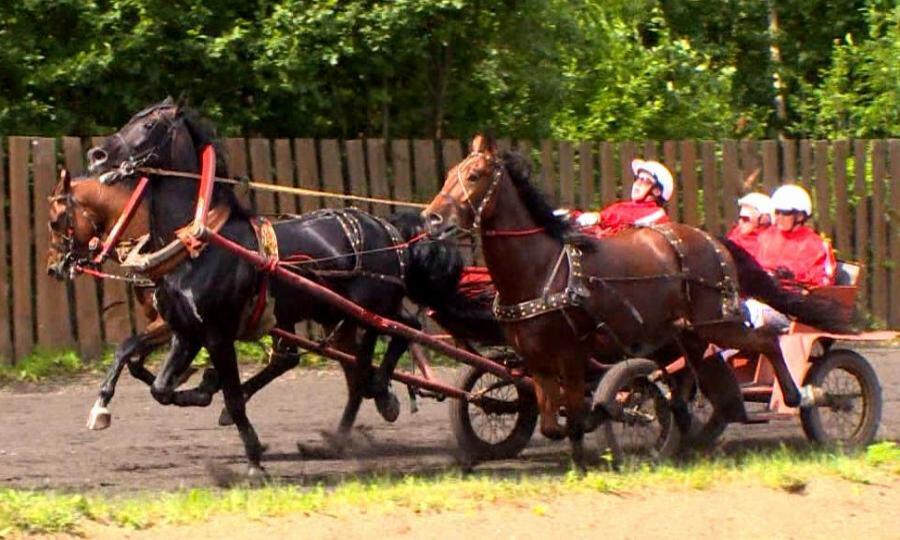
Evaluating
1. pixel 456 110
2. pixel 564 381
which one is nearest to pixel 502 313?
pixel 564 381

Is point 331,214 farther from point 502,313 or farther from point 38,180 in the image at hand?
point 38,180

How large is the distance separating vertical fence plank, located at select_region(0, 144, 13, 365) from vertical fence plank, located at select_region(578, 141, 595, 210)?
206 inches

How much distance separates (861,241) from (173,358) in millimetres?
9053

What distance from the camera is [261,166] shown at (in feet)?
49.9

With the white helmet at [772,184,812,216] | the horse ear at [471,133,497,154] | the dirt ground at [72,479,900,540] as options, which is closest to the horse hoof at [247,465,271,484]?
the dirt ground at [72,479,900,540]

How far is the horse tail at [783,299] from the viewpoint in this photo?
1103 cm

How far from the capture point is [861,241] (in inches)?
683

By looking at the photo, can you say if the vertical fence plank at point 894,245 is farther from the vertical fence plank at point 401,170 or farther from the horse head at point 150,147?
the horse head at point 150,147

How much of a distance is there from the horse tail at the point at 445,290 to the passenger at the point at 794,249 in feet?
6.34

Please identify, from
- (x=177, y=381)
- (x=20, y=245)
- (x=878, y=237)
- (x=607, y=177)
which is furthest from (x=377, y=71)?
(x=177, y=381)

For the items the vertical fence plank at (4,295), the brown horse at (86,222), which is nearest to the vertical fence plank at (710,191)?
the vertical fence plank at (4,295)

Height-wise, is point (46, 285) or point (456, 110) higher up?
point (456, 110)

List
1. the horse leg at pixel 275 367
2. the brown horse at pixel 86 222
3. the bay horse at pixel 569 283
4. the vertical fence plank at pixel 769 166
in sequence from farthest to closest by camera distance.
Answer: the vertical fence plank at pixel 769 166 → the horse leg at pixel 275 367 → the brown horse at pixel 86 222 → the bay horse at pixel 569 283

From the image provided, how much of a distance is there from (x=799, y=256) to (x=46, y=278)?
6.56m
